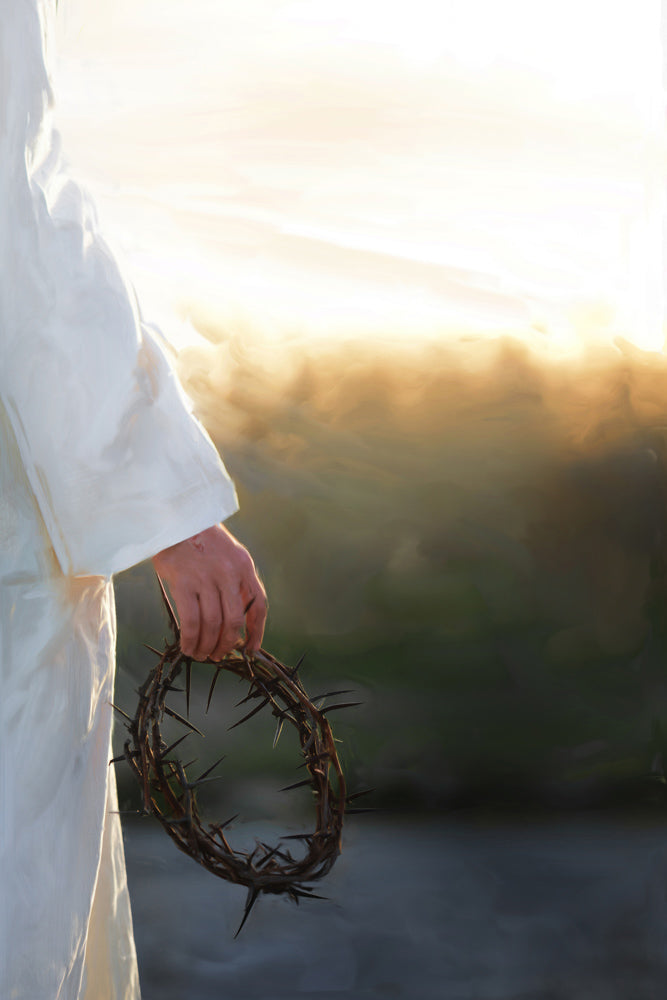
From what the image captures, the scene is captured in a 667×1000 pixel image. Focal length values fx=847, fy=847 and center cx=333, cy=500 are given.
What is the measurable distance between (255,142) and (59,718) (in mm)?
1341

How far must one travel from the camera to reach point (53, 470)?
55 cm

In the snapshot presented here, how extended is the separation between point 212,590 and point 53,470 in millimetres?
130

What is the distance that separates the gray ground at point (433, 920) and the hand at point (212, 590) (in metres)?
0.92

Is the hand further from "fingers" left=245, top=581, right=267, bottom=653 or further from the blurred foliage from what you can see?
the blurred foliage

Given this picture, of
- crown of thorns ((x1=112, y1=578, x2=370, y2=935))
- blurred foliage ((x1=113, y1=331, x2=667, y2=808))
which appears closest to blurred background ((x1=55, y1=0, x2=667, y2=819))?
blurred foliage ((x1=113, y1=331, x2=667, y2=808))

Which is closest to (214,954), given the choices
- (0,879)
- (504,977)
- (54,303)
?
(504,977)

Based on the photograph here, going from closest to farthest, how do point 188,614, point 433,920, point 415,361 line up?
point 188,614 < point 433,920 < point 415,361

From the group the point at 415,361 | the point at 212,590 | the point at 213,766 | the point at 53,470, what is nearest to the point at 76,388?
the point at 53,470

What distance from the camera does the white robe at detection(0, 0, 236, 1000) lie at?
0.55 meters

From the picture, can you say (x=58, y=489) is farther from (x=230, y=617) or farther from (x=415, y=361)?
(x=415, y=361)

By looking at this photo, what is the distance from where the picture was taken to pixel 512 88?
1.64m

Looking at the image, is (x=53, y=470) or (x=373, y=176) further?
(x=373, y=176)

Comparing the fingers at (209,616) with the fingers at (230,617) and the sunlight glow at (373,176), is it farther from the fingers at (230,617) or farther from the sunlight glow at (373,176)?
the sunlight glow at (373,176)

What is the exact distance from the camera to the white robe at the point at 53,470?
1.79 ft
